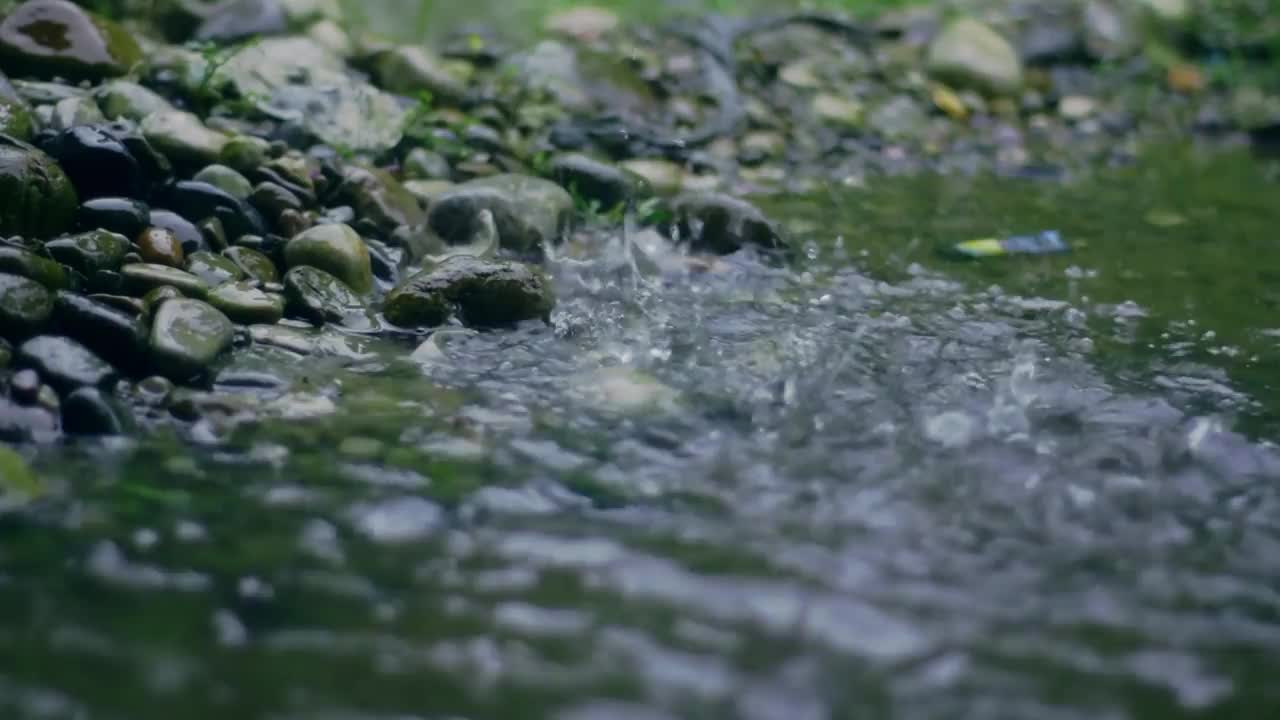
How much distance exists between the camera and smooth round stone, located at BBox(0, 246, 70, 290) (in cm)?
315

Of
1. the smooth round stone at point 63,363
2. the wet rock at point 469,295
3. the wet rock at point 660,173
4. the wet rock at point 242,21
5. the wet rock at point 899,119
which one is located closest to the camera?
the smooth round stone at point 63,363

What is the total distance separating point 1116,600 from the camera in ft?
7.49

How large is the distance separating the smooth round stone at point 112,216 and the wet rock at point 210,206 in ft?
0.89

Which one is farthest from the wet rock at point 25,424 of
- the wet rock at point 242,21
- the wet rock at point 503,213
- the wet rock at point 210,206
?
the wet rock at point 242,21

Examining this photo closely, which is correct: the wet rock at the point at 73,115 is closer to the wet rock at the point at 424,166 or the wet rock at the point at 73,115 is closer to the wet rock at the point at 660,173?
the wet rock at the point at 424,166

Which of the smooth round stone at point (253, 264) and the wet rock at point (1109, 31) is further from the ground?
the wet rock at point (1109, 31)

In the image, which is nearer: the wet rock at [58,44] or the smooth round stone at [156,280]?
the smooth round stone at [156,280]

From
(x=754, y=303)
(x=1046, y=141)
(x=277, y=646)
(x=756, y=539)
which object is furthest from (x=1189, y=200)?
(x=277, y=646)

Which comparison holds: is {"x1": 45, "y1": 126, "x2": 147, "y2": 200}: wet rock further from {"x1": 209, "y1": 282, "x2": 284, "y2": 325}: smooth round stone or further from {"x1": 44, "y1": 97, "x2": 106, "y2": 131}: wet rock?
{"x1": 209, "y1": 282, "x2": 284, "y2": 325}: smooth round stone

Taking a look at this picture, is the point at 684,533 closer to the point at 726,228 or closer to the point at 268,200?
the point at 268,200

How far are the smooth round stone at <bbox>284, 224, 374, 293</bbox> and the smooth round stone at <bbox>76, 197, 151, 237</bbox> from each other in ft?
1.56

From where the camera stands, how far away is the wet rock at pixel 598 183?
525 centimetres

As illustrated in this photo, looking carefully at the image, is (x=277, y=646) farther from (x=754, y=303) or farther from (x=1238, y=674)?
(x=754, y=303)

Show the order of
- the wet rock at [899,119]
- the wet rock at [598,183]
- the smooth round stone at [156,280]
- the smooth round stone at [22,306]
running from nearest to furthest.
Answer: the smooth round stone at [22,306]
the smooth round stone at [156,280]
the wet rock at [598,183]
the wet rock at [899,119]
